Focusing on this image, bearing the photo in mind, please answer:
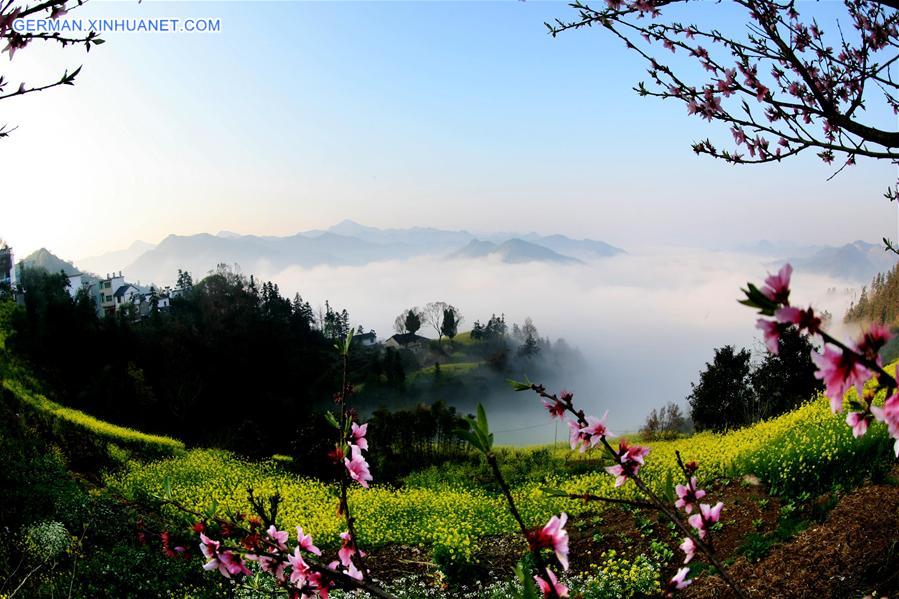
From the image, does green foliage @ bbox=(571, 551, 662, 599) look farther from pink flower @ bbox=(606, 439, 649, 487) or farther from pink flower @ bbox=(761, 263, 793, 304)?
pink flower @ bbox=(761, 263, 793, 304)

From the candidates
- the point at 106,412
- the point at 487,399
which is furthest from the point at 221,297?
the point at 487,399

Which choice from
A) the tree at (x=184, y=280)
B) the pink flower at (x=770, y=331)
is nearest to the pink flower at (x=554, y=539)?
the pink flower at (x=770, y=331)

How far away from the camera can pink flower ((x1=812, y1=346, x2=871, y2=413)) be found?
95cm

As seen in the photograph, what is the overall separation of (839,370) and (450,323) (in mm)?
22389

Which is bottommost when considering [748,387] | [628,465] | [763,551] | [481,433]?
[748,387]

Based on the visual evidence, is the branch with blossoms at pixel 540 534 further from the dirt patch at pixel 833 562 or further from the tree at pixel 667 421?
the tree at pixel 667 421

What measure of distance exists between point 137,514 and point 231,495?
3199 mm

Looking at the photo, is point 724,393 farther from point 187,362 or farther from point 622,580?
point 187,362

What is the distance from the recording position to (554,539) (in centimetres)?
112

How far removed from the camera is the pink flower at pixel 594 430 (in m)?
2.02

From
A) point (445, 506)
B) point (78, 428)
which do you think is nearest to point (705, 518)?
point (445, 506)

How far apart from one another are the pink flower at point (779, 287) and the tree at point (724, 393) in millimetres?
15191

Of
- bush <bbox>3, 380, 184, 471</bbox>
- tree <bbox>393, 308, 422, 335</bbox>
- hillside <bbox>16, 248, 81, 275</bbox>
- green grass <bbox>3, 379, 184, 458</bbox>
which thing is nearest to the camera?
bush <bbox>3, 380, 184, 471</bbox>

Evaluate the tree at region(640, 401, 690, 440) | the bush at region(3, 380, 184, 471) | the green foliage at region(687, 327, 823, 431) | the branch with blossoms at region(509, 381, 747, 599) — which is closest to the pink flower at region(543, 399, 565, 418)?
the branch with blossoms at region(509, 381, 747, 599)
